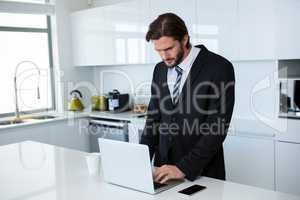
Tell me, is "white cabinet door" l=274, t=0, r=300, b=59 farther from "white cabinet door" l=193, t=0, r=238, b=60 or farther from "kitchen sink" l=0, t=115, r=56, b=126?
Answer: "kitchen sink" l=0, t=115, r=56, b=126

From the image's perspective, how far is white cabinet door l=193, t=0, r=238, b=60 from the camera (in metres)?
3.10

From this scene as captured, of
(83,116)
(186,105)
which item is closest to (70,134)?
(83,116)

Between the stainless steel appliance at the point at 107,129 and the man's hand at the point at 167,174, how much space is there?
239cm

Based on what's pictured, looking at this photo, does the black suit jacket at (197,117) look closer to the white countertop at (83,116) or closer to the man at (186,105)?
the man at (186,105)

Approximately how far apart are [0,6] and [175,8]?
2.02 m

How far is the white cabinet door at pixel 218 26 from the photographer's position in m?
3.10

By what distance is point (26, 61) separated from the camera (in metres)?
4.51

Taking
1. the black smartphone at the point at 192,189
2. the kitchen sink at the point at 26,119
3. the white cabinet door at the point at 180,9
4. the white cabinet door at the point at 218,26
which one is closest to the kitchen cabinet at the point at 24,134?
the kitchen sink at the point at 26,119

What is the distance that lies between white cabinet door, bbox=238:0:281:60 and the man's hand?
5.70 ft

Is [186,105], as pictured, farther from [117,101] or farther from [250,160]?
[117,101]

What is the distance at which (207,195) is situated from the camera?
1.42 meters

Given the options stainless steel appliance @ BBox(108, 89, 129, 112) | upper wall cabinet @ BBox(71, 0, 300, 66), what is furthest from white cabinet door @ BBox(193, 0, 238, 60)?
stainless steel appliance @ BBox(108, 89, 129, 112)

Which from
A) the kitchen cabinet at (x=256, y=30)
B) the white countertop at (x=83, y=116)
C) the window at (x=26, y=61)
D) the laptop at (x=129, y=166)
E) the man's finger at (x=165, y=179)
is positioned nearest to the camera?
the laptop at (x=129, y=166)

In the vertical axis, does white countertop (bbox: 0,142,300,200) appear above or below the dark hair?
below
